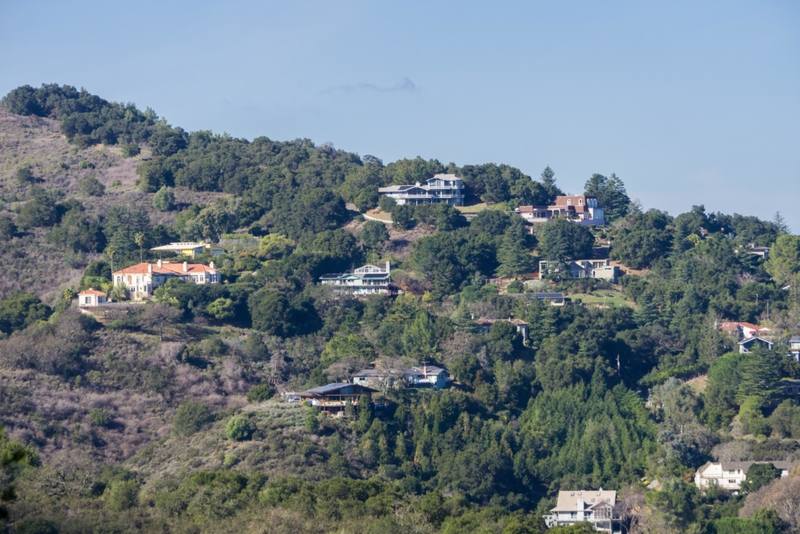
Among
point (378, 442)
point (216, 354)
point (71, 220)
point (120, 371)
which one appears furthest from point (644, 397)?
point (71, 220)

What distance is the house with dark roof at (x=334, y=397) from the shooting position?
195ft

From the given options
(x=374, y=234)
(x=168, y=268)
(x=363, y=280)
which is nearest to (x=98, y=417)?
(x=168, y=268)

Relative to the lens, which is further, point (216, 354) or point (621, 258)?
point (621, 258)

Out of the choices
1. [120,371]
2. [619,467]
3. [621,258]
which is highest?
[621,258]

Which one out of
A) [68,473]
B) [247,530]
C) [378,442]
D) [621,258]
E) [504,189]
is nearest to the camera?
[247,530]

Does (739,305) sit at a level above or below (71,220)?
below

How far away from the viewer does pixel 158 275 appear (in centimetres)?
7562

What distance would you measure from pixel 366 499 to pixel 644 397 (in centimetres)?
2971

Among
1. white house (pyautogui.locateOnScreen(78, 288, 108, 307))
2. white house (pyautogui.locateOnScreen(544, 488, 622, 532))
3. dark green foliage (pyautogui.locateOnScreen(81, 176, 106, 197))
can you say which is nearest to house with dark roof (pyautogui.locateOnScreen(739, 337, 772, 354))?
white house (pyautogui.locateOnScreen(544, 488, 622, 532))

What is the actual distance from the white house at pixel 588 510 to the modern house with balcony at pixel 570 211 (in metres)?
43.8

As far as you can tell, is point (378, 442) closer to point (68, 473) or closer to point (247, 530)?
point (68, 473)

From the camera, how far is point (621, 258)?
3381 inches

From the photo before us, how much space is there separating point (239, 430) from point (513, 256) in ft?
108

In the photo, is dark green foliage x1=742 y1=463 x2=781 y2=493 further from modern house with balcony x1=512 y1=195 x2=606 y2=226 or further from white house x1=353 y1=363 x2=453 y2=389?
modern house with balcony x1=512 y1=195 x2=606 y2=226
